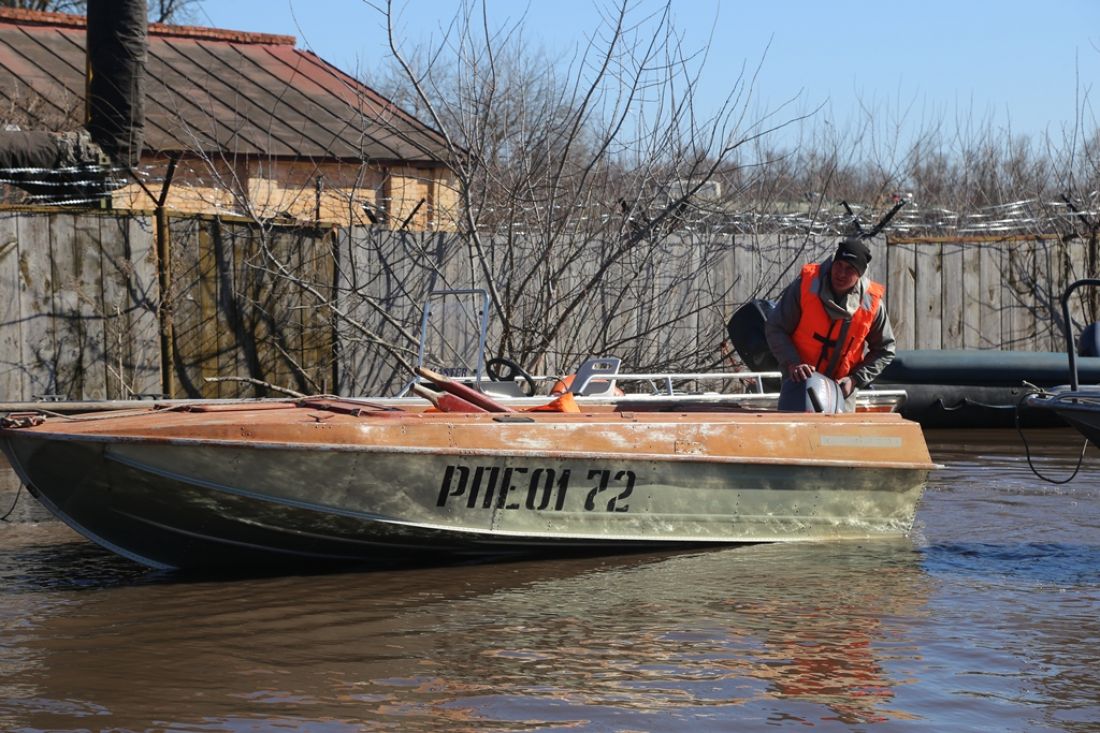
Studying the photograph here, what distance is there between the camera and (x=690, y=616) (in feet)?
20.8

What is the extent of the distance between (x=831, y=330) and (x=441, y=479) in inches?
104

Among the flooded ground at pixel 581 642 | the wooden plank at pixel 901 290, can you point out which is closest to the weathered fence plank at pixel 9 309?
the flooded ground at pixel 581 642

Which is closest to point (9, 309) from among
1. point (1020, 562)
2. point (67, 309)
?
point (67, 309)

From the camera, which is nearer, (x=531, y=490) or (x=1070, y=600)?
(x=1070, y=600)

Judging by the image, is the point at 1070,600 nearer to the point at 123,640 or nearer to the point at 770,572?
the point at 770,572

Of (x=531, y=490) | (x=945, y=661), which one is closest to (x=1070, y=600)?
(x=945, y=661)

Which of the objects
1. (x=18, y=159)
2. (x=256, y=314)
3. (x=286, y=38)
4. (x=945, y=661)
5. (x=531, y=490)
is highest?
(x=286, y=38)

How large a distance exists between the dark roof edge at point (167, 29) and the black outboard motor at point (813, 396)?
14511 mm

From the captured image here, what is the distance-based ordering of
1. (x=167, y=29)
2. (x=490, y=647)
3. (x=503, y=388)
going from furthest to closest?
(x=167, y=29) → (x=503, y=388) → (x=490, y=647)

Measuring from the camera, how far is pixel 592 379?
8.89m

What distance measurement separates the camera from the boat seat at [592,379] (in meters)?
8.91

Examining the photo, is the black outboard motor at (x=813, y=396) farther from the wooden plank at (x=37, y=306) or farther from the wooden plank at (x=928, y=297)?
the wooden plank at (x=928, y=297)

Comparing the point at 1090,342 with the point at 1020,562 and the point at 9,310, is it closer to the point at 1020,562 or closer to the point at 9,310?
the point at 1020,562

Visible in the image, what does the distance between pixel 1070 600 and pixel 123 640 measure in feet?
14.1
